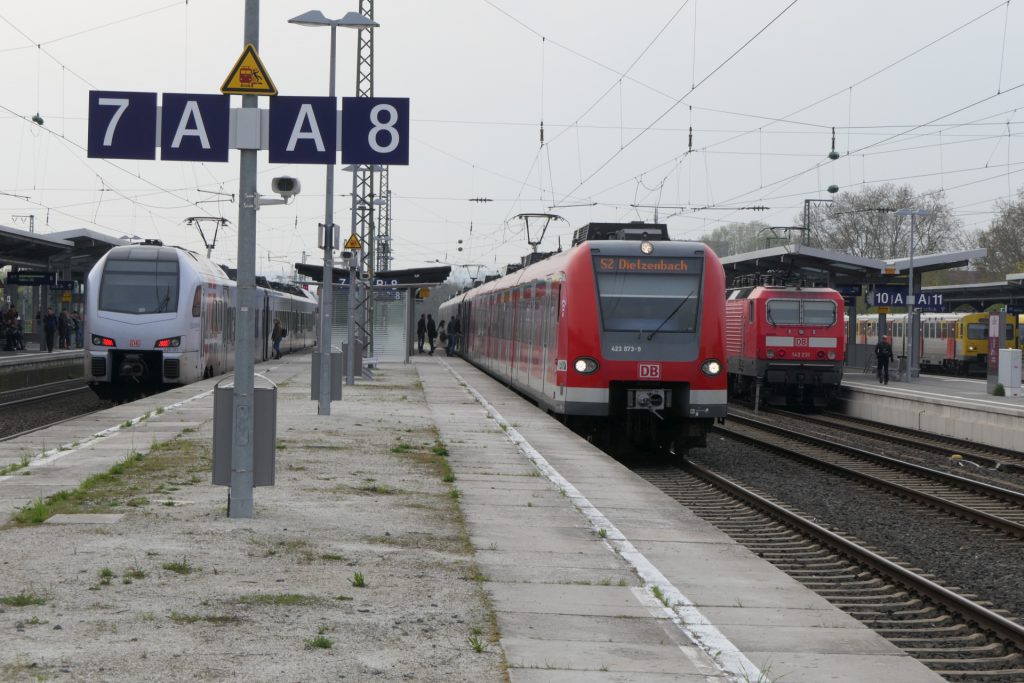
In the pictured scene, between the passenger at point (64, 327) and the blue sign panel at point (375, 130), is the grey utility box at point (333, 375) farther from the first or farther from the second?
the passenger at point (64, 327)

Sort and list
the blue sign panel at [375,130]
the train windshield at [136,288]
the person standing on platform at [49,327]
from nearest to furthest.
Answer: the blue sign panel at [375,130] → the train windshield at [136,288] → the person standing on platform at [49,327]

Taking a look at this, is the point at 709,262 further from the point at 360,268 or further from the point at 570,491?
the point at 360,268

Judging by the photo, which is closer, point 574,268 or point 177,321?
point 574,268

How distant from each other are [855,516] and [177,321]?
15861 mm

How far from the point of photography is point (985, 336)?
50.1 meters

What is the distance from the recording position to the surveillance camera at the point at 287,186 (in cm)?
986

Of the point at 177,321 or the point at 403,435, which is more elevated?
the point at 177,321

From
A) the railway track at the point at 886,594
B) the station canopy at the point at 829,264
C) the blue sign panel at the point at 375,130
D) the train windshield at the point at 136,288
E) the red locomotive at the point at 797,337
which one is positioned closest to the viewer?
the railway track at the point at 886,594

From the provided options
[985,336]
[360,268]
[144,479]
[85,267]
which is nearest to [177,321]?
[360,268]

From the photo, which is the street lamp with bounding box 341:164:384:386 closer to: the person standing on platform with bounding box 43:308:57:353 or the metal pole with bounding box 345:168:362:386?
the metal pole with bounding box 345:168:362:386

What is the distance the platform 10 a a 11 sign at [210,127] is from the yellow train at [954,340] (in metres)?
40.8

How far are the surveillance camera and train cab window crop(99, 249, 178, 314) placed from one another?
15.9m

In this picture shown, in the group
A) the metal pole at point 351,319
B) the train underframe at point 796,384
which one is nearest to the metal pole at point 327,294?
the metal pole at point 351,319

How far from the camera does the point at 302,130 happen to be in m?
9.40
